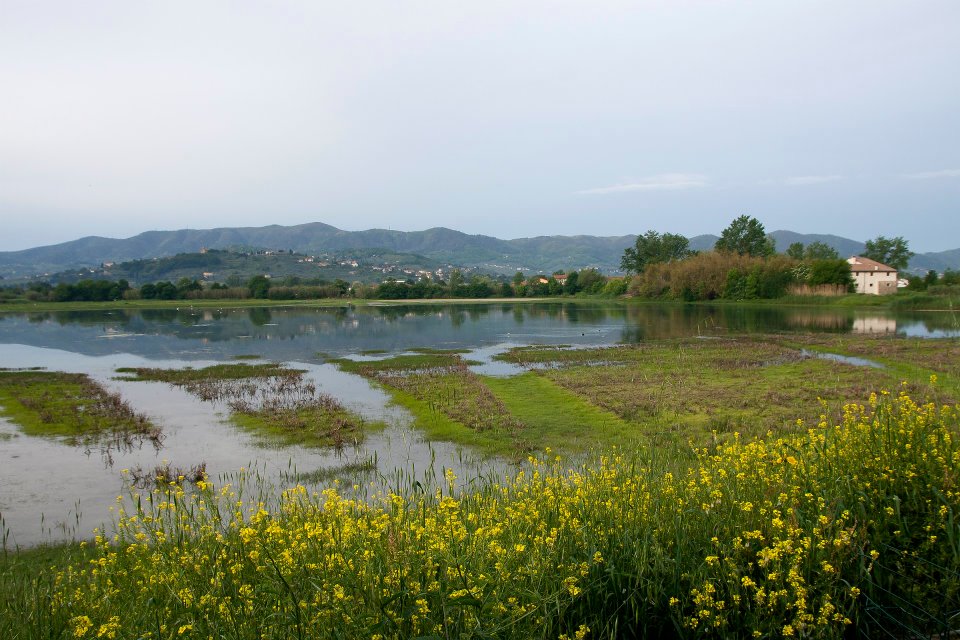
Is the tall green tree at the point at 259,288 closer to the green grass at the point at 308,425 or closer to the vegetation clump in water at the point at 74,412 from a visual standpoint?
the vegetation clump in water at the point at 74,412

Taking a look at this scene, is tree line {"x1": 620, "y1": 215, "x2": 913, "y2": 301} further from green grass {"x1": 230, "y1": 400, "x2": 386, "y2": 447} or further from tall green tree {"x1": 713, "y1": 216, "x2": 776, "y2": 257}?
green grass {"x1": 230, "y1": 400, "x2": 386, "y2": 447}

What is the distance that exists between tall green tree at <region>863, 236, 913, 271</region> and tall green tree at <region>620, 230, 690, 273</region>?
34735 millimetres

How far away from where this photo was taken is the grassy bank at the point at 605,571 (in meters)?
3.65

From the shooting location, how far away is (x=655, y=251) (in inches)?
5039

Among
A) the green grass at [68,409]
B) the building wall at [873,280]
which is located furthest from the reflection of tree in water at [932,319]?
the green grass at [68,409]

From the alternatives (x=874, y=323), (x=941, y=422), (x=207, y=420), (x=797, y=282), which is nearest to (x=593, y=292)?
(x=797, y=282)

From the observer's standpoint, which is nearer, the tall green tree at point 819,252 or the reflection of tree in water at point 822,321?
the reflection of tree in water at point 822,321

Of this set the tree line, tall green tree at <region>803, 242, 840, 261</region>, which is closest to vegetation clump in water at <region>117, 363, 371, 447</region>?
the tree line

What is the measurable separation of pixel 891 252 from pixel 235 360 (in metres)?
113

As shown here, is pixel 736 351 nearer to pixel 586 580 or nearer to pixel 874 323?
pixel 874 323

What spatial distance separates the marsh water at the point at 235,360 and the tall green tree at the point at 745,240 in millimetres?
40723

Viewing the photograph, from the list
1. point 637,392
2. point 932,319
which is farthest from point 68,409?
point 932,319

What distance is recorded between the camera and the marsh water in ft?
42.0

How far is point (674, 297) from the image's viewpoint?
3829 inches
